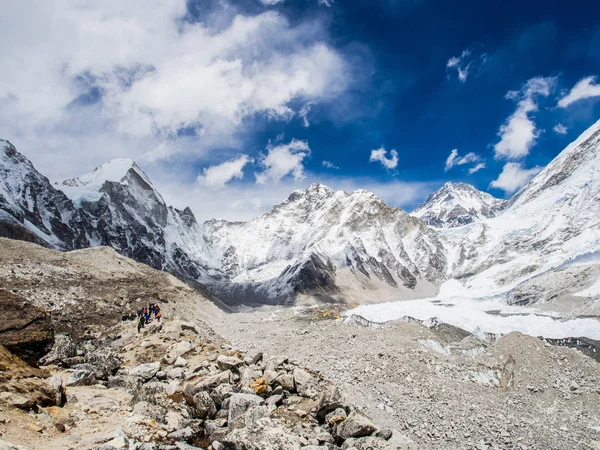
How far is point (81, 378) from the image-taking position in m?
12.7

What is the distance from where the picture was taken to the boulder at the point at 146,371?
46.7 ft

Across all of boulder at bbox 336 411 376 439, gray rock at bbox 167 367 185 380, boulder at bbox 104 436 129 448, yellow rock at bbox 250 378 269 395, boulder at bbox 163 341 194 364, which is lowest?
boulder at bbox 336 411 376 439

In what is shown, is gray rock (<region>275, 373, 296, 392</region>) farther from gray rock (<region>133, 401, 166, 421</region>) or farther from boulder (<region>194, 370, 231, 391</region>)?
gray rock (<region>133, 401, 166, 421</region>)

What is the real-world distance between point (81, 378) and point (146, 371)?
97.7 inches

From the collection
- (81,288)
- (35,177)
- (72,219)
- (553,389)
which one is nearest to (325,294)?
(72,219)

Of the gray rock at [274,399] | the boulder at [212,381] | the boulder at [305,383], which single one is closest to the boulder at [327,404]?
the boulder at [305,383]

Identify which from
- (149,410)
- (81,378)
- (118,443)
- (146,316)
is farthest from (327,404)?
(146,316)

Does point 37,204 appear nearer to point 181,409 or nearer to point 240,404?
point 181,409

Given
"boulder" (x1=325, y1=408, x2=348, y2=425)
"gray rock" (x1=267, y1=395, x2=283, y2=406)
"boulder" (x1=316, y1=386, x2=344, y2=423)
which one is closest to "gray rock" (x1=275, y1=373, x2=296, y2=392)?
"gray rock" (x1=267, y1=395, x2=283, y2=406)

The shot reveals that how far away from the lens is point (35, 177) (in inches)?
6929

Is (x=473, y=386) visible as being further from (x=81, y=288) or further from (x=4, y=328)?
(x=81, y=288)

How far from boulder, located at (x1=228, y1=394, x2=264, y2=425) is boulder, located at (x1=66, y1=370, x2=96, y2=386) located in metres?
5.56

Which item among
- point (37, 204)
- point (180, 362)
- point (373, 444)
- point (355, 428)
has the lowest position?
point (373, 444)

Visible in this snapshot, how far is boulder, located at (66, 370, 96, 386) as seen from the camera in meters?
12.4
